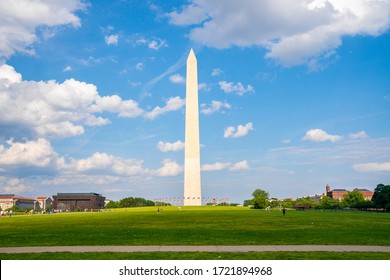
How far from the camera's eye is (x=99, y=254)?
11.4 metres

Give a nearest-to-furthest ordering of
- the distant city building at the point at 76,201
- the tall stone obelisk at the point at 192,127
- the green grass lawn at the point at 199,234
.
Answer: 1. the green grass lawn at the point at 199,234
2. the tall stone obelisk at the point at 192,127
3. the distant city building at the point at 76,201

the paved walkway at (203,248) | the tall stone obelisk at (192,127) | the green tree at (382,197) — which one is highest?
the tall stone obelisk at (192,127)

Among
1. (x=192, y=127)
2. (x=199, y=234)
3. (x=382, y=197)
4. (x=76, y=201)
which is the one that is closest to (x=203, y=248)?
(x=199, y=234)

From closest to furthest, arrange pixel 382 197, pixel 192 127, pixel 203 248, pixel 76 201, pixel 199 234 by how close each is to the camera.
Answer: pixel 203 248 < pixel 199 234 < pixel 192 127 < pixel 382 197 < pixel 76 201

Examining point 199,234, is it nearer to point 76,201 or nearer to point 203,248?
point 203,248

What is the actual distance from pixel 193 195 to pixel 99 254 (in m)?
67.8

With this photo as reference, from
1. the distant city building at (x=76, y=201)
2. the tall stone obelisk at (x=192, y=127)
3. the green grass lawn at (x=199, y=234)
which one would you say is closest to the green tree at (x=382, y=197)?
the tall stone obelisk at (x=192, y=127)

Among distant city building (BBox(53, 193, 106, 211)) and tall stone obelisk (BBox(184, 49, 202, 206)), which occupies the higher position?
tall stone obelisk (BBox(184, 49, 202, 206))

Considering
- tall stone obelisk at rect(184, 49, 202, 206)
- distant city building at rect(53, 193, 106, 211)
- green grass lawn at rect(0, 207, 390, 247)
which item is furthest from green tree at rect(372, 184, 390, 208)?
distant city building at rect(53, 193, 106, 211)

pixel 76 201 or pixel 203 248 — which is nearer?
pixel 203 248

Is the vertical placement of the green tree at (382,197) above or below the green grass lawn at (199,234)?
above

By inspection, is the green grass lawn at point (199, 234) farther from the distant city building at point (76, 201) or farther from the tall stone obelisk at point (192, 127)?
the distant city building at point (76, 201)

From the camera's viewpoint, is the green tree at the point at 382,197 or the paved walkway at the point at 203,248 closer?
the paved walkway at the point at 203,248

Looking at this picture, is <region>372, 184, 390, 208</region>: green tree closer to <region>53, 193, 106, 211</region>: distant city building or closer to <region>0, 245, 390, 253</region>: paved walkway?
<region>0, 245, 390, 253</region>: paved walkway
